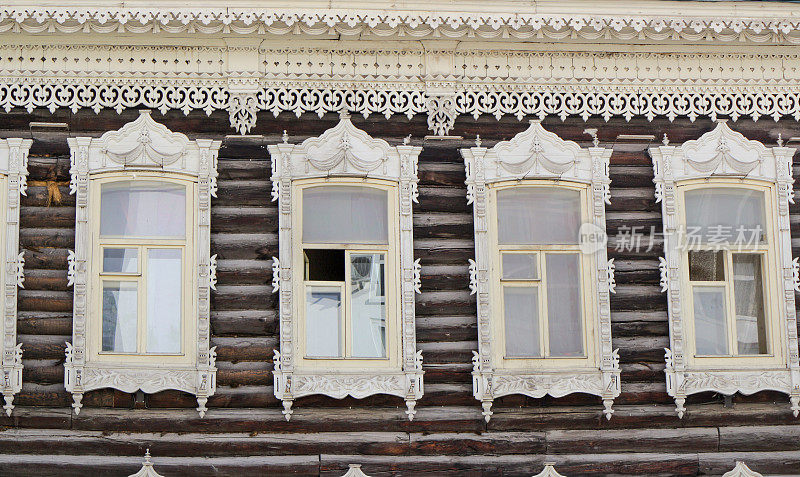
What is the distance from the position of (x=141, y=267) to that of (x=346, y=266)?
178cm

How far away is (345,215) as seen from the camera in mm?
8961

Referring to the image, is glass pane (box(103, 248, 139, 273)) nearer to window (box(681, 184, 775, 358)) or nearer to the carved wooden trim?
window (box(681, 184, 775, 358))

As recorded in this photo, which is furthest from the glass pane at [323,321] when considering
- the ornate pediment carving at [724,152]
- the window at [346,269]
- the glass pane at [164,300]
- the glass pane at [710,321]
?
the ornate pediment carving at [724,152]

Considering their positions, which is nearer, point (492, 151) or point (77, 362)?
point (77, 362)

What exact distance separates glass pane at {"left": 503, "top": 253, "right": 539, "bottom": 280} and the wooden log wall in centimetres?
38

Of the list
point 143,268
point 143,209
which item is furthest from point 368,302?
point 143,209

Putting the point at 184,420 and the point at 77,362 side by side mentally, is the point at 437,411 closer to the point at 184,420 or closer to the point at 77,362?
the point at 184,420

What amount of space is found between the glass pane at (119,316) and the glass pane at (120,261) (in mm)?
122

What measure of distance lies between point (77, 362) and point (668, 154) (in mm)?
5494

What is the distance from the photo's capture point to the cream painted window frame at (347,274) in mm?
8695

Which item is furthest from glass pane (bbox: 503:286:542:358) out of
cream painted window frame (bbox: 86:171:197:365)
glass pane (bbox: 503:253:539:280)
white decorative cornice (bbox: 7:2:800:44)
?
cream painted window frame (bbox: 86:171:197:365)

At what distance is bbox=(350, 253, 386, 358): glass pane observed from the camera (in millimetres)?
8805

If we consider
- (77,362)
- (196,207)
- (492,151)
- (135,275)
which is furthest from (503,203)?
(77,362)

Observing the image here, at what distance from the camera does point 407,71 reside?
911 cm
